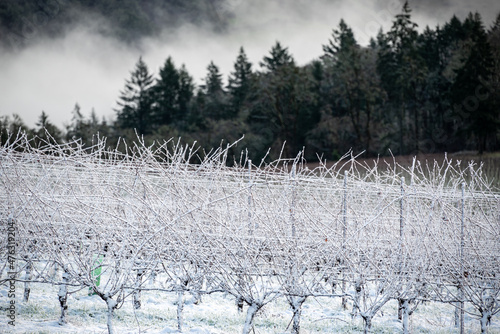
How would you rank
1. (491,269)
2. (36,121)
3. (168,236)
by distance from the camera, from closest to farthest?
(168,236)
(491,269)
(36,121)

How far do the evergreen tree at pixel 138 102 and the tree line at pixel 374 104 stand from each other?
1.52m

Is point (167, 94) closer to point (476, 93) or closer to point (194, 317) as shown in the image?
point (476, 93)

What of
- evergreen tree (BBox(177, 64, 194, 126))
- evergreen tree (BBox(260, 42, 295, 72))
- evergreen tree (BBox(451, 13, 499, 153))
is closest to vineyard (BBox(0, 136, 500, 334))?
evergreen tree (BBox(451, 13, 499, 153))

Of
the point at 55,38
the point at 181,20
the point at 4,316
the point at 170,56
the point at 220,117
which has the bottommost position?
the point at 4,316

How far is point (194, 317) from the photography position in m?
6.41

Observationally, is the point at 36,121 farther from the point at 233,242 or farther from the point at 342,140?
the point at 233,242

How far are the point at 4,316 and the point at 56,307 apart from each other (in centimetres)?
80

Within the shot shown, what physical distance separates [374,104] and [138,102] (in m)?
17.6

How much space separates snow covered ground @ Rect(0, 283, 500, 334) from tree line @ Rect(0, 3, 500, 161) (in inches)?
651

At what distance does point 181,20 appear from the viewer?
65375mm

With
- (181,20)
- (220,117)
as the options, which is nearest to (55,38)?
(181,20)

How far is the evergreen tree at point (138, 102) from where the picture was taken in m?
33.9

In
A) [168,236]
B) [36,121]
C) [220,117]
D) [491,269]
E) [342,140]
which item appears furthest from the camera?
[36,121]

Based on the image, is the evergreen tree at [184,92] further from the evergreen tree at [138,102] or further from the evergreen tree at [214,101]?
the evergreen tree at [138,102]
